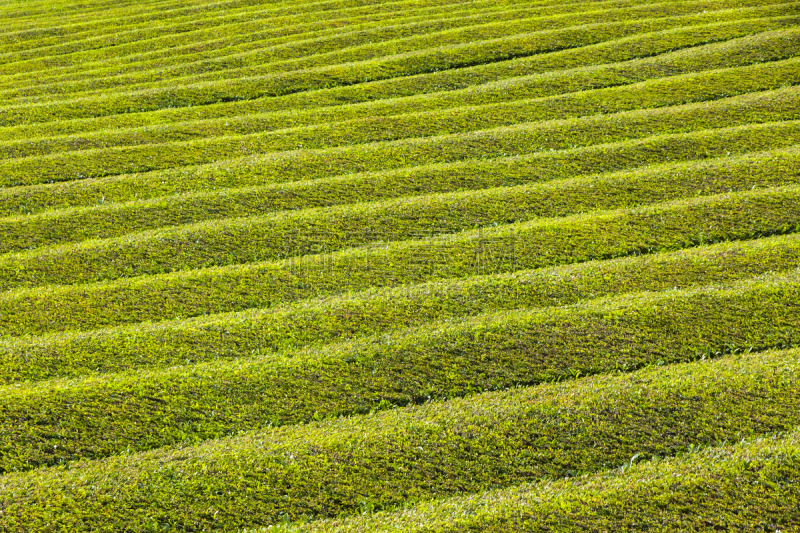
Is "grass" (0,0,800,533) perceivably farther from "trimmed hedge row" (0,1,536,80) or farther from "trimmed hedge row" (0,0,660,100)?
"trimmed hedge row" (0,1,536,80)

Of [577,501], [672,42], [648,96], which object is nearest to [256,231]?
[577,501]

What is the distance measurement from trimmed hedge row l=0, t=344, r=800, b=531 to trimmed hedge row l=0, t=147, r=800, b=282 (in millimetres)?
6872

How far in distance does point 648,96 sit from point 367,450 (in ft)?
62.8

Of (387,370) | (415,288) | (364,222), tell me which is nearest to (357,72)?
(364,222)

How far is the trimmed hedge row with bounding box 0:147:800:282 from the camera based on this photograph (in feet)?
58.7

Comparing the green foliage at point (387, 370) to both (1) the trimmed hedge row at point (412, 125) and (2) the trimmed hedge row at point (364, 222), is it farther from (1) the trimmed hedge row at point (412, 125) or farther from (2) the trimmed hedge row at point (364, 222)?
(1) the trimmed hedge row at point (412, 125)

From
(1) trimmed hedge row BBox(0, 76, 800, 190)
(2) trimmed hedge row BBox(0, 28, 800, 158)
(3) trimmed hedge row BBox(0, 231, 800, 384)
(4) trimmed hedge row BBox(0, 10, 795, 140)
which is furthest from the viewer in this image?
(4) trimmed hedge row BBox(0, 10, 795, 140)

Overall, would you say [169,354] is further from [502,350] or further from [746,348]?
[746,348]

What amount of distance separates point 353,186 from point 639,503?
43.2ft

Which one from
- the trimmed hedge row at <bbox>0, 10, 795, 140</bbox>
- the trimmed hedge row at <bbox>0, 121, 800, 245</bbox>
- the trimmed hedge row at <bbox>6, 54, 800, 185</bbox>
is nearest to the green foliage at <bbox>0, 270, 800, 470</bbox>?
the trimmed hedge row at <bbox>0, 121, 800, 245</bbox>

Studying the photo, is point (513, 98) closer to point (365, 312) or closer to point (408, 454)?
point (365, 312)

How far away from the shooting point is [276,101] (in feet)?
A: 90.6

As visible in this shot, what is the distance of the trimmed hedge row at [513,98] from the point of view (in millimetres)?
24688

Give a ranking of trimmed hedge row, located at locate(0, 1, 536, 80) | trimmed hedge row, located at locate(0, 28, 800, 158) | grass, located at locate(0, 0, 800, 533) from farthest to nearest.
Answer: trimmed hedge row, located at locate(0, 1, 536, 80) → trimmed hedge row, located at locate(0, 28, 800, 158) → grass, located at locate(0, 0, 800, 533)
